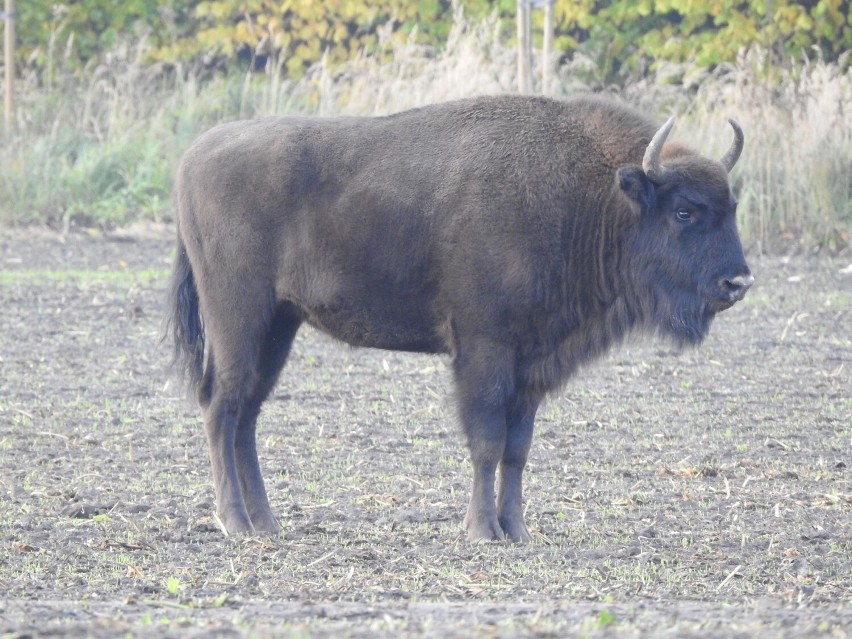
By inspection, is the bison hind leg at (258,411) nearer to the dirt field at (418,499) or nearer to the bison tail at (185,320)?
the dirt field at (418,499)

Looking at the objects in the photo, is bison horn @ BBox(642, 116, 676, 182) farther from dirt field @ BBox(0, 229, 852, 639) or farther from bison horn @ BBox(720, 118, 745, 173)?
dirt field @ BBox(0, 229, 852, 639)

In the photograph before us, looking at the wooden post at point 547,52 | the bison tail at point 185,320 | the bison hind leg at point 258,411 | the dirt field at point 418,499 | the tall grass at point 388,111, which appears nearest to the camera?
the dirt field at point 418,499

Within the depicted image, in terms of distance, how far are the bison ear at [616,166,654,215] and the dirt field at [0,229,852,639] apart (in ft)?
4.09

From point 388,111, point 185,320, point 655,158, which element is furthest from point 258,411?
point 388,111

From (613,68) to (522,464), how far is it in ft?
48.8

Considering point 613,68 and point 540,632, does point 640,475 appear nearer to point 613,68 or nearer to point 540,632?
point 540,632

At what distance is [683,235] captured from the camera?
6816 millimetres

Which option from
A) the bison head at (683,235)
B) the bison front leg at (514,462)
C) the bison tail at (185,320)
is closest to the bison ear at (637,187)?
the bison head at (683,235)

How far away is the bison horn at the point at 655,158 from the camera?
6586 mm

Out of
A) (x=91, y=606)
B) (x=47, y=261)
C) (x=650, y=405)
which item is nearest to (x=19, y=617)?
(x=91, y=606)

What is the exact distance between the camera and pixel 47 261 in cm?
1504

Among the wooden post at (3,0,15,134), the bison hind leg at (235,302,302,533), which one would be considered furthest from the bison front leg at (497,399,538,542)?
the wooden post at (3,0,15,134)

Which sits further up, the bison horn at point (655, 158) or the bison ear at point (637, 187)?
the bison horn at point (655, 158)

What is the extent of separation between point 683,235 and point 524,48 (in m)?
10.0
